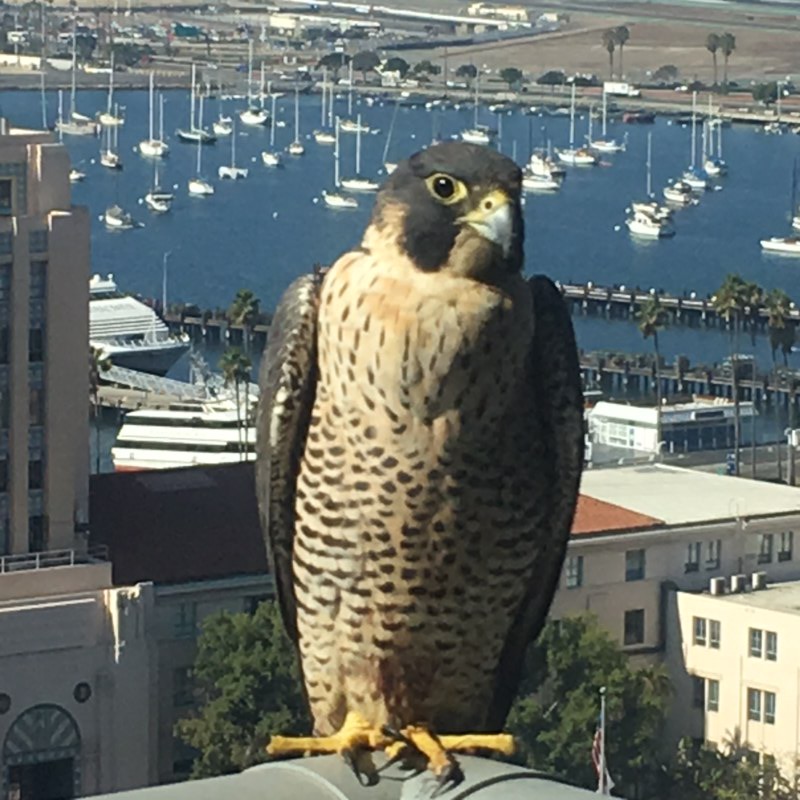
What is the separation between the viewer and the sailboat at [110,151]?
382ft

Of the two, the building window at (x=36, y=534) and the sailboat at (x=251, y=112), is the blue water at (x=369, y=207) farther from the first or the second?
the building window at (x=36, y=534)

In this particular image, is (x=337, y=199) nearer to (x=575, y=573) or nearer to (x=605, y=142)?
(x=605, y=142)

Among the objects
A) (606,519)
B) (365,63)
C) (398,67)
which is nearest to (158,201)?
(365,63)

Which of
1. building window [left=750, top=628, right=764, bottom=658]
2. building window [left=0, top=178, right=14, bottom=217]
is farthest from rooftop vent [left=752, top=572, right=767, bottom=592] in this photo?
building window [left=0, top=178, right=14, bottom=217]

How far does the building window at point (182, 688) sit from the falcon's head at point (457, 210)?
88.5 feet

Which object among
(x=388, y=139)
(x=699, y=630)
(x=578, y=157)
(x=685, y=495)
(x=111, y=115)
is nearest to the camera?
(x=699, y=630)

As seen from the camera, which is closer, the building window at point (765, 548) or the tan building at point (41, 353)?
the tan building at point (41, 353)

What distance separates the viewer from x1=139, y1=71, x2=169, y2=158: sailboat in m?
121

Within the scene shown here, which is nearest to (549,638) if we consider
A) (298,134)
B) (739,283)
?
(739,283)

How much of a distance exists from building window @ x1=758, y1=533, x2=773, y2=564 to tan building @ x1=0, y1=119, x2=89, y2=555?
6902 millimetres

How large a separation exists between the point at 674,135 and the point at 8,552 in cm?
10171

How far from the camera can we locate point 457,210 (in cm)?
773

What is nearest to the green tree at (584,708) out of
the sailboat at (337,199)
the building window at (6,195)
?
the building window at (6,195)

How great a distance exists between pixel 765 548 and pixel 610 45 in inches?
4564
